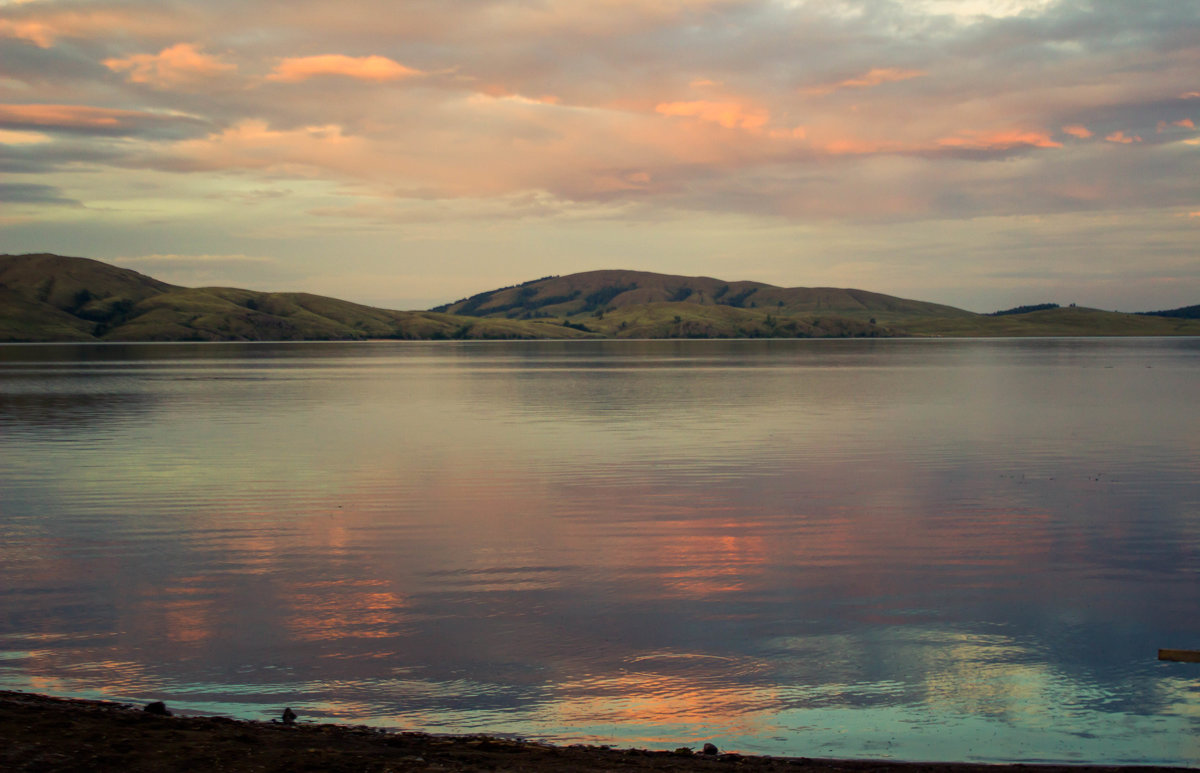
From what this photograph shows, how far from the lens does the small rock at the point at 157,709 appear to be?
11070 mm

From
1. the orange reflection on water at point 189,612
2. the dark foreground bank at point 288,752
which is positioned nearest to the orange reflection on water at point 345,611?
the orange reflection on water at point 189,612

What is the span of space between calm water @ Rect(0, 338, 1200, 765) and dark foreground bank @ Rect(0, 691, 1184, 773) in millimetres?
709

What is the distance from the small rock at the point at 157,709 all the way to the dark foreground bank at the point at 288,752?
0.76ft

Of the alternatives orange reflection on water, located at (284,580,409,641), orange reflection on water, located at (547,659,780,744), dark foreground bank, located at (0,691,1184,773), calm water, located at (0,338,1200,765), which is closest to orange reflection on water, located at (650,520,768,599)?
calm water, located at (0,338,1200,765)

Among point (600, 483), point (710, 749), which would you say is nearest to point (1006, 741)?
point (710, 749)

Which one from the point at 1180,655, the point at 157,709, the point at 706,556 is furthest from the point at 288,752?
the point at 706,556

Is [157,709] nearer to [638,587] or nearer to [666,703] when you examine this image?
[666,703]

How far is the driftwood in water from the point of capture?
1284 centimetres

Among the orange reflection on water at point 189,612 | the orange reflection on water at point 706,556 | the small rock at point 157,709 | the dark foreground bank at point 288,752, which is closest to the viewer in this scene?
the dark foreground bank at point 288,752

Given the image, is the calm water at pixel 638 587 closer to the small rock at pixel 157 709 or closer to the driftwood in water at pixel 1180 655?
the driftwood in water at pixel 1180 655

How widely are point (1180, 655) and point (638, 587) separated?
26.0 ft

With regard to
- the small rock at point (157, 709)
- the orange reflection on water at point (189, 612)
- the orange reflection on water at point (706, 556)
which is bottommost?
the orange reflection on water at point (189, 612)

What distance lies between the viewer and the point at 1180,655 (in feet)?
42.3

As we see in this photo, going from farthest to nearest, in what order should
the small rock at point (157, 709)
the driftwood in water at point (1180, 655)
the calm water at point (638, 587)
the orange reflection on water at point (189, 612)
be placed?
the orange reflection on water at point (189, 612) → the driftwood in water at point (1180, 655) → the calm water at point (638, 587) → the small rock at point (157, 709)
